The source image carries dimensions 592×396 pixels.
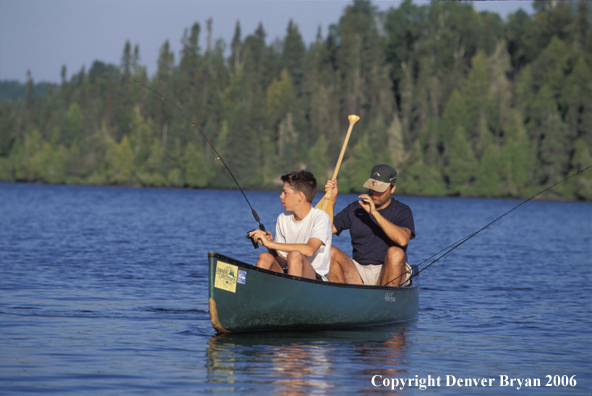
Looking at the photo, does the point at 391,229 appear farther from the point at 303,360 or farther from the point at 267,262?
the point at 303,360

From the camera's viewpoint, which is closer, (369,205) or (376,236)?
(369,205)

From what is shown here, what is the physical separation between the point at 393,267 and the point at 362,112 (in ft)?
286

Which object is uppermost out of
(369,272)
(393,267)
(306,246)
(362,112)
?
(362,112)

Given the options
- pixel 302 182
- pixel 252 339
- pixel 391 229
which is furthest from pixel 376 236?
pixel 252 339

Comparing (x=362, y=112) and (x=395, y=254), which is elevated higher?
(x=362, y=112)

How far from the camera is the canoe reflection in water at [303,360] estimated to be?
634 cm

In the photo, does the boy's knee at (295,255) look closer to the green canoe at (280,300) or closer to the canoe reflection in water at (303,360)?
the green canoe at (280,300)

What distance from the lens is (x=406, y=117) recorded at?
3501 inches

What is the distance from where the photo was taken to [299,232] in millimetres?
7898

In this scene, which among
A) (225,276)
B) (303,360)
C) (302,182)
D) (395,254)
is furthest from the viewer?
(395,254)

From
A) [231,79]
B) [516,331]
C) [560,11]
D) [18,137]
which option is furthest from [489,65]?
[516,331]

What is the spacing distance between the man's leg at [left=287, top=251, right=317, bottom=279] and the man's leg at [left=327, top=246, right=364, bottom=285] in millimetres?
790

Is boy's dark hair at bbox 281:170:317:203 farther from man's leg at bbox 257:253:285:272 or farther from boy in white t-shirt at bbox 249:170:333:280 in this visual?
man's leg at bbox 257:253:285:272

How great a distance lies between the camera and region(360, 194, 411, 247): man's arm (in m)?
8.02
